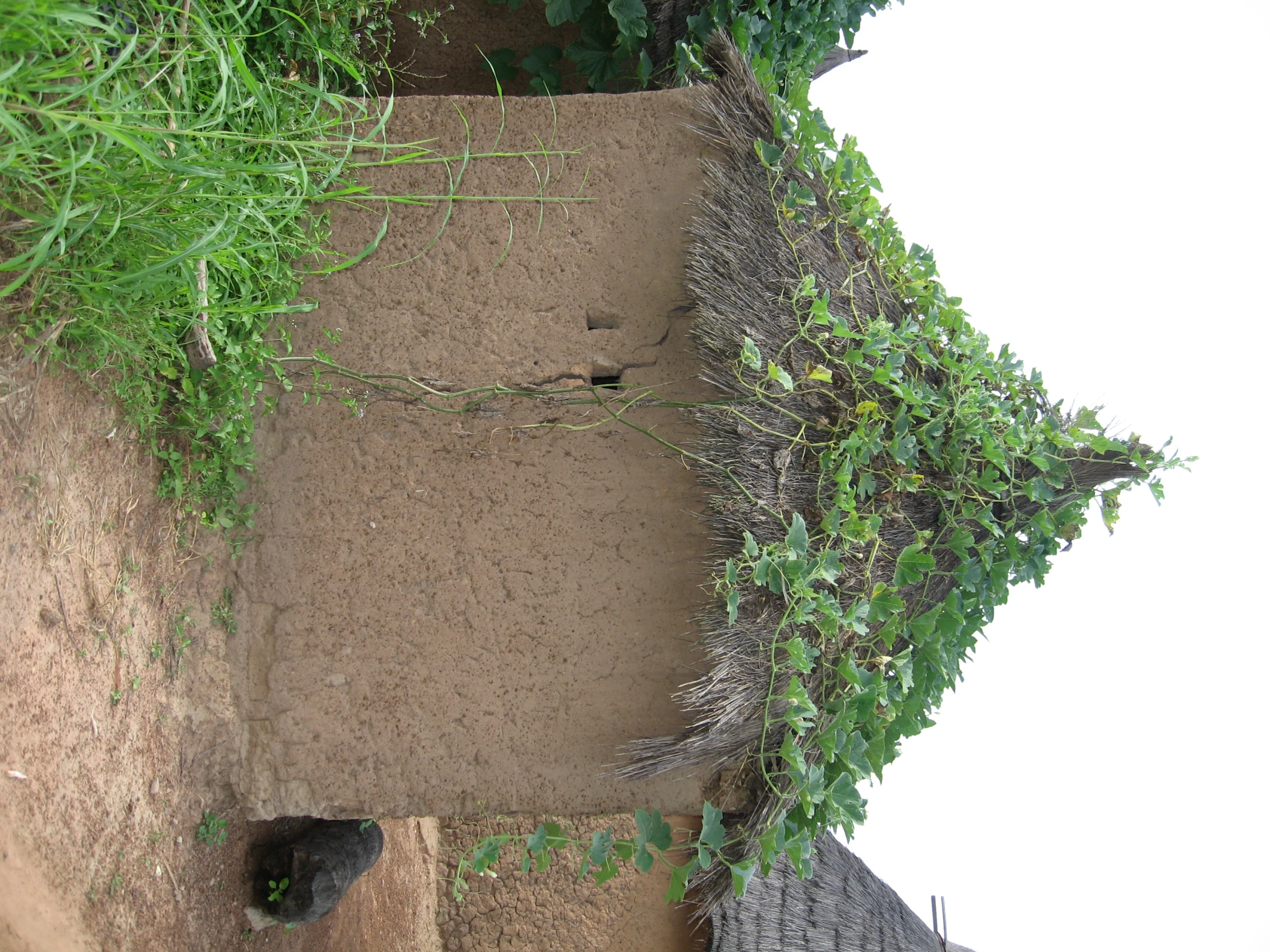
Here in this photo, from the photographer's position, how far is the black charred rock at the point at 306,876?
3.13 m

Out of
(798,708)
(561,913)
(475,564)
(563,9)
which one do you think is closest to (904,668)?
(798,708)

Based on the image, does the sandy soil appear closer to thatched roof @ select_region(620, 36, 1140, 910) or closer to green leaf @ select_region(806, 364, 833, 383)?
thatched roof @ select_region(620, 36, 1140, 910)

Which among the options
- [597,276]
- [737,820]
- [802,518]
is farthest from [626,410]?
[737,820]

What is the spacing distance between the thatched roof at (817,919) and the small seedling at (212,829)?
2602mm

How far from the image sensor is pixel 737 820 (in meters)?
2.71

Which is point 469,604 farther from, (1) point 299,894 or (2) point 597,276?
(1) point 299,894

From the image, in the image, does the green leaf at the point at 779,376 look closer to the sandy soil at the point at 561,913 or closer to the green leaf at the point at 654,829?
the green leaf at the point at 654,829

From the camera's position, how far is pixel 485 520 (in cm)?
274

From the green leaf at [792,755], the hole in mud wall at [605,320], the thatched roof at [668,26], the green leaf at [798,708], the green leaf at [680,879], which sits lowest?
the green leaf at [680,879]

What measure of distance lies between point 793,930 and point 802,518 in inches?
122

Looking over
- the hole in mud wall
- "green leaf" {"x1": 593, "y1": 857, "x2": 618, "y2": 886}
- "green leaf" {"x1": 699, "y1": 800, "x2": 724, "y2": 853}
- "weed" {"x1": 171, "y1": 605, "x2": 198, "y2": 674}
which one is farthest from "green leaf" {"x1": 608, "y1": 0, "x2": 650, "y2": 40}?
"green leaf" {"x1": 593, "y1": 857, "x2": 618, "y2": 886}

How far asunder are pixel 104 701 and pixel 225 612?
0.45 m

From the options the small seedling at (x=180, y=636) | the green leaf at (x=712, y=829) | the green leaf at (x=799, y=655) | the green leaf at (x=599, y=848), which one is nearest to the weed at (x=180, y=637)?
the small seedling at (x=180, y=636)

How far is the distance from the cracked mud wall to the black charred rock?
498mm
